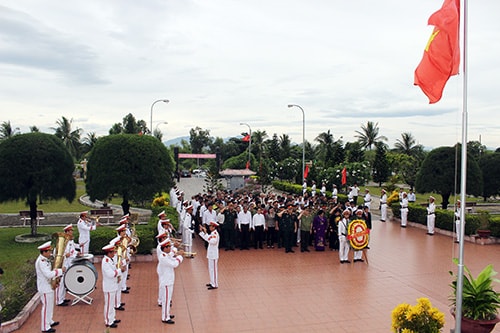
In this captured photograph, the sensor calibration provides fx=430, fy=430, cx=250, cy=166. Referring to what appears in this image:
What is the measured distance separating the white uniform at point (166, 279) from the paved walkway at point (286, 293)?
275mm

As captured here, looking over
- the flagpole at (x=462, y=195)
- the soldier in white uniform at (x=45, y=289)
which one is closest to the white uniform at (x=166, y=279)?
the soldier in white uniform at (x=45, y=289)

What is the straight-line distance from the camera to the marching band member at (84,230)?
11800mm

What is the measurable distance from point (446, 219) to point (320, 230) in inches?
258

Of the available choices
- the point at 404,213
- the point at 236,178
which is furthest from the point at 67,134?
the point at 404,213

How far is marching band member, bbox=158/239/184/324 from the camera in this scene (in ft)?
27.6

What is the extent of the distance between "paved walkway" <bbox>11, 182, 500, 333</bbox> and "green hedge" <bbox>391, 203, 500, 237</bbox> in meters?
1.41

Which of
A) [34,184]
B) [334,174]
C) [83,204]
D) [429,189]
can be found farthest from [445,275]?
[83,204]

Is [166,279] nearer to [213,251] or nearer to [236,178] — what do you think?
[213,251]

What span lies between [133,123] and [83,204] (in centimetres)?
2237

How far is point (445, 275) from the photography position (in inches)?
464

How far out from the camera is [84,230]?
39.6 ft

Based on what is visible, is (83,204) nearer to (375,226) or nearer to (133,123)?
(375,226)

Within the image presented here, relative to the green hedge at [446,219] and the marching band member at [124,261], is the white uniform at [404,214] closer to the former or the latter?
the green hedge at [446,219]

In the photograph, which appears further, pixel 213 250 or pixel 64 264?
pixel 213 250
